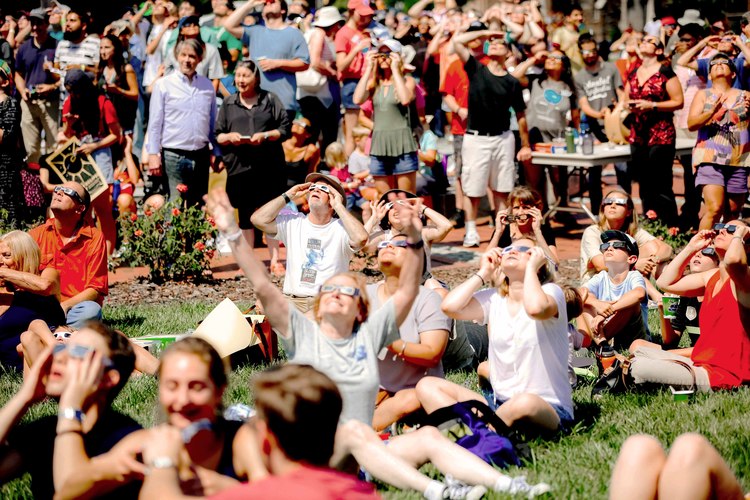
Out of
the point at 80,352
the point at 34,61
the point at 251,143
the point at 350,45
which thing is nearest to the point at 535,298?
the point at 80,352

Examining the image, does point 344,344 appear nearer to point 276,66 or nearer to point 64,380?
point 64,380

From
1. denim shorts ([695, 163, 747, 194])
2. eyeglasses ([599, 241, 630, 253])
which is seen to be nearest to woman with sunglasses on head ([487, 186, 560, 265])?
eyeglasses ([599, 241, 630, 253])

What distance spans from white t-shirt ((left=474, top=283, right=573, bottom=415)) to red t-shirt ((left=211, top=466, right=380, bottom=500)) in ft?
7.74

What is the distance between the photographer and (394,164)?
1140 centimetres

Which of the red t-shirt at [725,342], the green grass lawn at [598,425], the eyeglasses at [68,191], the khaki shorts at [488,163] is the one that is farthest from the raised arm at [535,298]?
the khaki shorts at [488,163]

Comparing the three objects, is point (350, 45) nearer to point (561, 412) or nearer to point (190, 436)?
point (561, 412)

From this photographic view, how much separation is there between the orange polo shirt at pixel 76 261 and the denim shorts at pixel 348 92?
5.77m

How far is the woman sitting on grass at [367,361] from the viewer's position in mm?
4809

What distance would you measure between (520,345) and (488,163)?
629cm

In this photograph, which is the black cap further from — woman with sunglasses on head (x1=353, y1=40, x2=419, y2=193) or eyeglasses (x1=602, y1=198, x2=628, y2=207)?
woman with sunglasses on head (x1=353, y1=40, x2=419, y2=193)

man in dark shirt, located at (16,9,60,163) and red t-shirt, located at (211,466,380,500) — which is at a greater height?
red t-shirt, located at (211,466,380,500)

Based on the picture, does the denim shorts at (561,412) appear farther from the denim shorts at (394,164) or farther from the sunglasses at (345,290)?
the denim shorts at (394,164)

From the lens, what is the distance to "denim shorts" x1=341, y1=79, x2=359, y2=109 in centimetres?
1311

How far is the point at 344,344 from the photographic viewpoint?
16.6 feet
